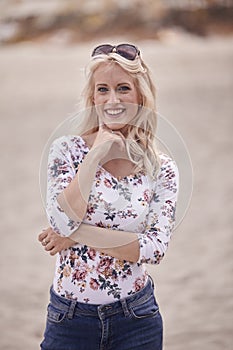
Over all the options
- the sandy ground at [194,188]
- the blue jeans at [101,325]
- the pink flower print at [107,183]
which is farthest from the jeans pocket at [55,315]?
the sandy ground at [194,188]

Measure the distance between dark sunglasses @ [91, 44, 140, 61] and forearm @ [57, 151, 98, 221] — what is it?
8.1 inches

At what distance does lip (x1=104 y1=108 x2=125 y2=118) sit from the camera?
4.68 ft

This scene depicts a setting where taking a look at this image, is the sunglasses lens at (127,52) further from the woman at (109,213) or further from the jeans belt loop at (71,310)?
the jeans belt loop at (71,310)

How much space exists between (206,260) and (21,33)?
8069 mm

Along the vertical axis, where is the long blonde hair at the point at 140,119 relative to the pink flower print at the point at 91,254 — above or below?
above

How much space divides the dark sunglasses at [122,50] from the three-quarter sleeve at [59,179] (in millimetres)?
185

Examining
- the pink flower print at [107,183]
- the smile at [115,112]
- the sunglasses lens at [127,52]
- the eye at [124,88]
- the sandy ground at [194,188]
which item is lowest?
the pink flower print at [107,183]

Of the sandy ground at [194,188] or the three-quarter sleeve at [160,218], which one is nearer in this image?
the three-quarter sleeve at [160,218]

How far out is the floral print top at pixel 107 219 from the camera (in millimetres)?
1417

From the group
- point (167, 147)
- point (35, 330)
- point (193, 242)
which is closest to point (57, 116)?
point (193, 242)

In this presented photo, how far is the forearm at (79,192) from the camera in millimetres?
1389

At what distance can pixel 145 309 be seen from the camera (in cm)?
146

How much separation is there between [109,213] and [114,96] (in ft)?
0.74

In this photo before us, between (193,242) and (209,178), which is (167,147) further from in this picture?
(209,178)
